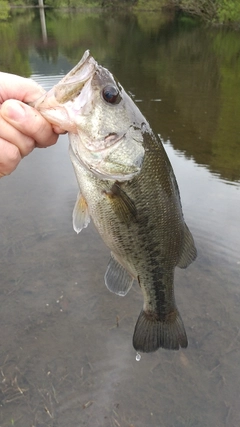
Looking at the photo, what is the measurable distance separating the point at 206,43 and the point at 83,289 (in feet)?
88.0

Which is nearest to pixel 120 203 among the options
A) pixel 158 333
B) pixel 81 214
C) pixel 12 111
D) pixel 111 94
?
pixel 81 214

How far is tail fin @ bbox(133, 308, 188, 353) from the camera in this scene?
2332 mm

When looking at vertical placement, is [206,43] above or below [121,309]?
below

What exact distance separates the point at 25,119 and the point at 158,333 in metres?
1.50

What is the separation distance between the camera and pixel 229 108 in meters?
11.6

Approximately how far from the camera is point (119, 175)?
5.93 ft

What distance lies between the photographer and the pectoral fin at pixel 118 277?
220cm

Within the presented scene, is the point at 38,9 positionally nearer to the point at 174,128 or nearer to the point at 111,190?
the point at 174,128

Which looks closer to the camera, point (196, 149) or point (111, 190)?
point (111, 190)

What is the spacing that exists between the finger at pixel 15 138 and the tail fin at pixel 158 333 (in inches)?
49.7

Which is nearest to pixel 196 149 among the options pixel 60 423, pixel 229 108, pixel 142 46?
pixel 229 108

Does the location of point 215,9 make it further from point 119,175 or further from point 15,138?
point 15,138

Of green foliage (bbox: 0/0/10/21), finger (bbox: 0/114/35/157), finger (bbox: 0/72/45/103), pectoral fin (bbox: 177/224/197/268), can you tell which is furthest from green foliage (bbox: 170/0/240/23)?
finger (bbox: 0/114/35/157)

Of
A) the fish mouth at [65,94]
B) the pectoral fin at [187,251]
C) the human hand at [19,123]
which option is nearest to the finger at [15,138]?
the human hand at [19,123]
